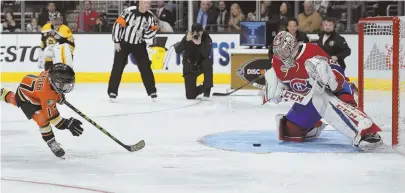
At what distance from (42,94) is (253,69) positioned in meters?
5.20

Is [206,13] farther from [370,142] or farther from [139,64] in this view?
[370,142]

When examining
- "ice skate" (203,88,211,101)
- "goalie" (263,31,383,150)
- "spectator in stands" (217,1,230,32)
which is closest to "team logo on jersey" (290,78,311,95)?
"goalie" (263,31,383,150)

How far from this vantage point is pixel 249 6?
38.7 feet

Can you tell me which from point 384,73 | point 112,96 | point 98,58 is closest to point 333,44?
point 384,73

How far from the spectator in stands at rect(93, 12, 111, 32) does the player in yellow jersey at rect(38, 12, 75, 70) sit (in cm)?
152

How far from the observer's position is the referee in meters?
8.84

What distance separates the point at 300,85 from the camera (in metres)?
5.49

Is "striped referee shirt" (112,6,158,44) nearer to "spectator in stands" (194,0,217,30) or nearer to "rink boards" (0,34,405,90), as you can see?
"rink boards" (0,34,405,90)

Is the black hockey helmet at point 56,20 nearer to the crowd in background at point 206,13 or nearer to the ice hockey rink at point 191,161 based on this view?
the crowd in background at point 206,13

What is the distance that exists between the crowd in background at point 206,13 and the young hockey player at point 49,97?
6.55 meters

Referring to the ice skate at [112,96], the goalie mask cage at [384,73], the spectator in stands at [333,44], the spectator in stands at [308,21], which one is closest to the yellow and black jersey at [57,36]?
the ice skate at [112,96]

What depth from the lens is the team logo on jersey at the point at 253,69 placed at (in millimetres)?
9789

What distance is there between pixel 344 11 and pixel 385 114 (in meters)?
5.28

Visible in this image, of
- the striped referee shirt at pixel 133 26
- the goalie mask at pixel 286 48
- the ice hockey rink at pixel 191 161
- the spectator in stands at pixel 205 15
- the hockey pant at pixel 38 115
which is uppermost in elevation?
the spectator in stands at pixel 205 15
